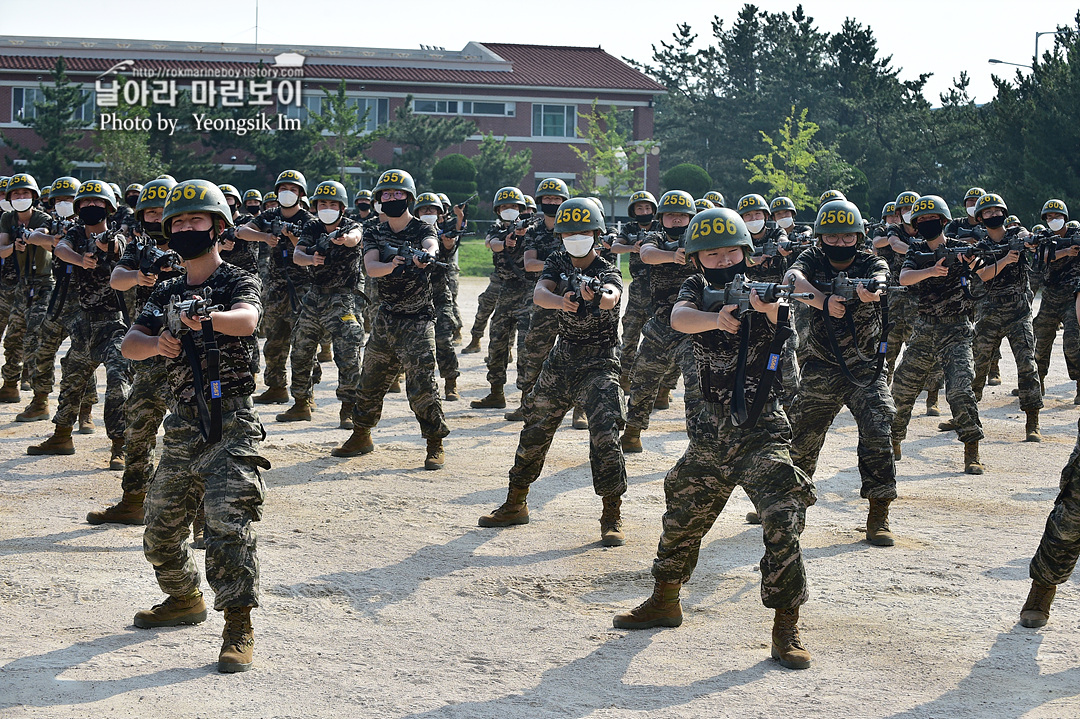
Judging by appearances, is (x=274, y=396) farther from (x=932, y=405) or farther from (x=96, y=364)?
(x=932, y=405)

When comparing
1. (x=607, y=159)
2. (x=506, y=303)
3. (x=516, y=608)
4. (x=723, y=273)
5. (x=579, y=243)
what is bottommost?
(x=516, y=608)

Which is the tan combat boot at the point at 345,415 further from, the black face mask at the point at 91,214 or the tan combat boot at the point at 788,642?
the tan combat boot at the point at 788,642

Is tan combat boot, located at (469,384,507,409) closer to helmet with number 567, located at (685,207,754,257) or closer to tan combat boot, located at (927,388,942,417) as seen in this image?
tan combat boot, located at (927,388,942,417)

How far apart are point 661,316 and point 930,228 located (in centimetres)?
265

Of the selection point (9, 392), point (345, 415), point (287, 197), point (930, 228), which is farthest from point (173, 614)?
point (9, 392)

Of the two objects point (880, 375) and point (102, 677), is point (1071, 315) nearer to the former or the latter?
point (880, 375)

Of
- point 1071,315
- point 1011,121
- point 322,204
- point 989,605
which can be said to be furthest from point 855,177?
point 989,605

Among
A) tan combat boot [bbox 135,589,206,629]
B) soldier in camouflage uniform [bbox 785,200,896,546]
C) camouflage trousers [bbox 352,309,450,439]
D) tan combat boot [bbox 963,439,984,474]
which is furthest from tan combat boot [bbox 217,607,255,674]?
tan combat boot [bbox 963,439,984,474]

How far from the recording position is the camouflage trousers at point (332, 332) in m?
12.2

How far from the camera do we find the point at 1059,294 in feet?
47.7

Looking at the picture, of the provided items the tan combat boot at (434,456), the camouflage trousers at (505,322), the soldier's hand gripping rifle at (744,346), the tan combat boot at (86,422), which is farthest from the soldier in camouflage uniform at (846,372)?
the tan combat boot at (86,422)

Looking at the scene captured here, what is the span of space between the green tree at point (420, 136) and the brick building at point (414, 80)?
1.62 metres

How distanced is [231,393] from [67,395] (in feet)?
17.4

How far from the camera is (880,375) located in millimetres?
8555
